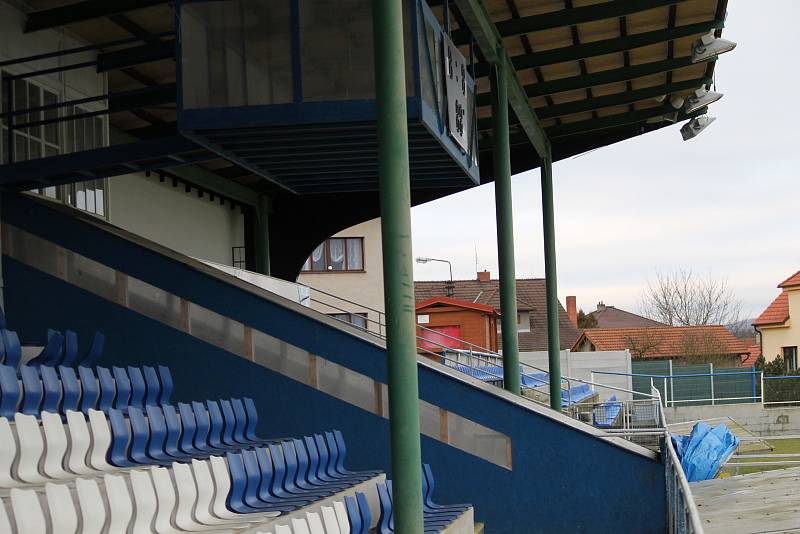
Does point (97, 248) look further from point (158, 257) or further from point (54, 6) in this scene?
point (54, 6)

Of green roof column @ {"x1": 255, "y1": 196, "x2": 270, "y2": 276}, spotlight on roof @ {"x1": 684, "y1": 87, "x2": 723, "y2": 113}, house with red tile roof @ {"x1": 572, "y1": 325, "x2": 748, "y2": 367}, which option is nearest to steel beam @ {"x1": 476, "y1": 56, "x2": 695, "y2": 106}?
spotlight on roof @ {"x1": 684, "y1": 87, "x2": 723, "y2": 113}

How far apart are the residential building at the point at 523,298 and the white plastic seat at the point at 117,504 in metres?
48.2

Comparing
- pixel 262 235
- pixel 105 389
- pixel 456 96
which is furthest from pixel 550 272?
pixel 105 389

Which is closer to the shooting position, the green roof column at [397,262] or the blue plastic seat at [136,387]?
the green roof column at [397,262]

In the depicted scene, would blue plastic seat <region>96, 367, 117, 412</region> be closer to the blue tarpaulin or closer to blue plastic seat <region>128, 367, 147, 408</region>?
blue plastic seat <region>128, 367, 147, 408</region>

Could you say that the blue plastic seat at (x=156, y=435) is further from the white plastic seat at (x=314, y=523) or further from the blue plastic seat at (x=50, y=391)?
the white plastic seat at (x=314, y=523)

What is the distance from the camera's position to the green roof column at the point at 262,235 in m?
20.4

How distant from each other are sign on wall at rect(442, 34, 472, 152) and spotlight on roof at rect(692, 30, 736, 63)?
14.2 ft

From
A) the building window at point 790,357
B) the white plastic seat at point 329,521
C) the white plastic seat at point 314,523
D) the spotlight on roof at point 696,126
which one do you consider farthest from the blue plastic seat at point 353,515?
the building window at point 790,357

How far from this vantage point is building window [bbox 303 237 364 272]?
3547cm

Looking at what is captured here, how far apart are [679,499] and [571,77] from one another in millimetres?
9375

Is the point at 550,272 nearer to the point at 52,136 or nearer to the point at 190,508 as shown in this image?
the point at 52,136

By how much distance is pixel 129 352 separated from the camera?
39.0 ft

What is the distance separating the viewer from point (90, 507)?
19.7 feet
